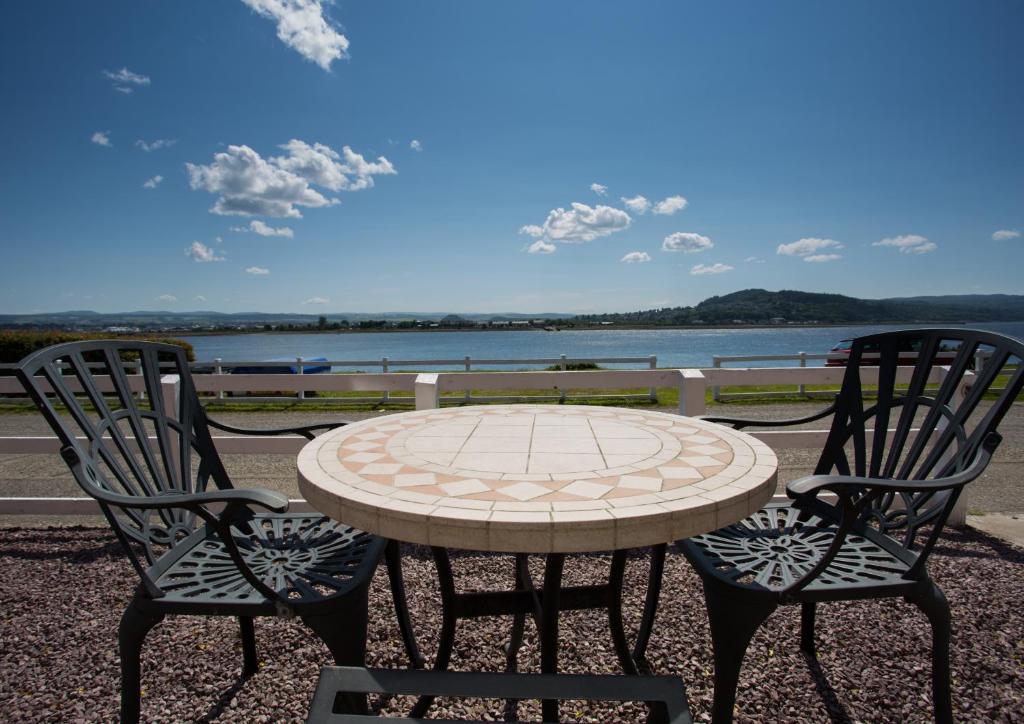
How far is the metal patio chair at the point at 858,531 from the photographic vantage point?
5.23 ft

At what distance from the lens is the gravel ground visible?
2066mm

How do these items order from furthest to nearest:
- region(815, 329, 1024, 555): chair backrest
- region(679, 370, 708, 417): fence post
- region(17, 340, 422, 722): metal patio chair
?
region(679, 370, 708, 417): fence post < region(815, 329, 1024, 555): chair backrest < region(17, 340, 422, 722): metal patio chair

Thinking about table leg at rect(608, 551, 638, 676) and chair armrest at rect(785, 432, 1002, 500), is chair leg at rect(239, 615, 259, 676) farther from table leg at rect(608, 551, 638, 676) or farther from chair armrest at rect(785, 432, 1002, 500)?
chair armrest at rect(785, 432, 1002, 500)

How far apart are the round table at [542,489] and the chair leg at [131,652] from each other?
58 centimetres

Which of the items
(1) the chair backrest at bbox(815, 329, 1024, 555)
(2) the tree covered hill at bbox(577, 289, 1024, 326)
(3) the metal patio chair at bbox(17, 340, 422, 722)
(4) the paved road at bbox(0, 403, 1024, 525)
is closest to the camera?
(3) the metal patio chair at bbox(17, 340, 422, 722)

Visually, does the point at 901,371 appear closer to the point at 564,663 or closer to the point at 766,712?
the point at 766,712

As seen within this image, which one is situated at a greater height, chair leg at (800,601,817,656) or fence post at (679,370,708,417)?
fence post at (679,370,708,417)

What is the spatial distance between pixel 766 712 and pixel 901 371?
3.34m

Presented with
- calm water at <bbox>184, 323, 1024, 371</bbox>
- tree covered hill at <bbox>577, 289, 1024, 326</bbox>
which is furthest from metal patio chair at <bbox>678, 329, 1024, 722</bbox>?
tree covered hill at <bbox>577, 289, 1024, 326</bbox>

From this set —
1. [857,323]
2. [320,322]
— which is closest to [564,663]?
[857,323]

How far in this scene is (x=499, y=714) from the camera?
210cm

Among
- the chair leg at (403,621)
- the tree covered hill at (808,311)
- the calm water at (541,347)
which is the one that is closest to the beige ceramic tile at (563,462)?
the chair leg at (403,621)

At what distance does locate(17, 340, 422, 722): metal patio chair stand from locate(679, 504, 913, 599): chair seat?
1.17m

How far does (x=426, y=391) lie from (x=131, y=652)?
2.31 metres
